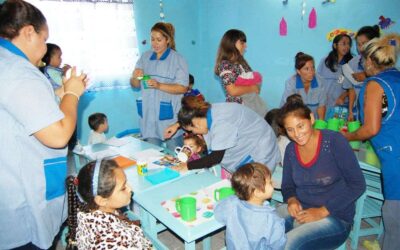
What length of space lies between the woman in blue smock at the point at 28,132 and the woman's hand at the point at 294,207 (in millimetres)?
1328

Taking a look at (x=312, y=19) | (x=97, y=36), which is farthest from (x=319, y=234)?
(x=97, y=36)

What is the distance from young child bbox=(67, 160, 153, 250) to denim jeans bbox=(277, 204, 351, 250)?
0.82 metres

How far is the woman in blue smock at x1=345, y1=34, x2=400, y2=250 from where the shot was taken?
172cm

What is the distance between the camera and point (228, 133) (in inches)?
77.2

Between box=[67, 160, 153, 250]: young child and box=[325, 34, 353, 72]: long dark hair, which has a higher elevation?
box=[325, 34, 353, 72]: long dark hair

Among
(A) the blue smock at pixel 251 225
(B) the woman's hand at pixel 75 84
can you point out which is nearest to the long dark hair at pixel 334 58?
(A) the blue smock at pixel 251 225

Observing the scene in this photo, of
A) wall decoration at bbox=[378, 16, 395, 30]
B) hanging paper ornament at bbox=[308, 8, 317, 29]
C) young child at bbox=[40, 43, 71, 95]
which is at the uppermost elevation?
hanging paper ornament at bbox=[308, 8, 317, 29]

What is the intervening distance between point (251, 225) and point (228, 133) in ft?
2.19

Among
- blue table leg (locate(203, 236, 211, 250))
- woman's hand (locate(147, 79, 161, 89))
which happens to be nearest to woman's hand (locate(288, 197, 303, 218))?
blue table leg (locate(203, 236, 211, 250))

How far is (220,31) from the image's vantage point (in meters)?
5.46

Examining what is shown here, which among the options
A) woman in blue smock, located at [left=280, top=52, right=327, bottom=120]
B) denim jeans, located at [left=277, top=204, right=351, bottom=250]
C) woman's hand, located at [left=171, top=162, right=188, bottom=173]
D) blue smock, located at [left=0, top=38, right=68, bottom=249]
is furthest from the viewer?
woman in blue smock, located at [left=280, top=52, right=327, bottom=120]

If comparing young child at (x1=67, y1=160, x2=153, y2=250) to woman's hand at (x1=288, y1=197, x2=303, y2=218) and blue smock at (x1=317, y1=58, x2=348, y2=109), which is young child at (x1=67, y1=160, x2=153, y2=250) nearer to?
woman's hand at (x1=288, y1=197, x2=303, y2=218)

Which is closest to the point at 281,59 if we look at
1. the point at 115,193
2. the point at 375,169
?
the point at 375,169

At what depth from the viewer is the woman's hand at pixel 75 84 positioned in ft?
4.60
